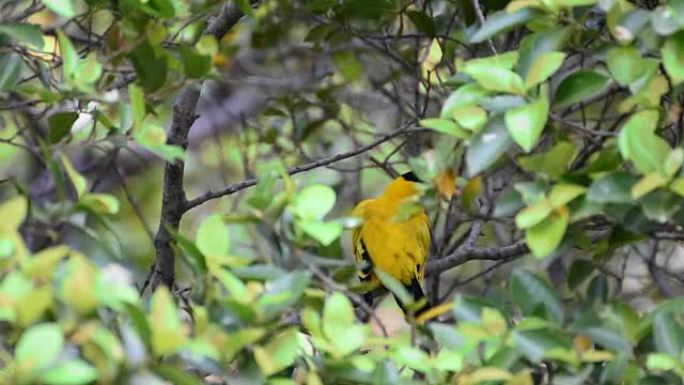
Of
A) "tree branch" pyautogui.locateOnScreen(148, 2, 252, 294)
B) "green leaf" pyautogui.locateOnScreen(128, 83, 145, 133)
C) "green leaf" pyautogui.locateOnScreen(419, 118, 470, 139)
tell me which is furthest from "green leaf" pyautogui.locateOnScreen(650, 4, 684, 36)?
"tree branch" pyautogui.locateOnScreen(148, 2, 252, 294)

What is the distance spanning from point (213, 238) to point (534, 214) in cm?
54

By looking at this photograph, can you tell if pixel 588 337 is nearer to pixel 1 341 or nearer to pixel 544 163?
pixel 544 163

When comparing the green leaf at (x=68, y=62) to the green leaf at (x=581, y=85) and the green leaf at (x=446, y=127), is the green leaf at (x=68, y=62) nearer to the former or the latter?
the green leaf at (x=446, y=127)

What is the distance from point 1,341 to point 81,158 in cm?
390

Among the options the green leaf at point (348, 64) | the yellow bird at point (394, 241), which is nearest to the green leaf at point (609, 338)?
the yellow bird at point (394, 241)

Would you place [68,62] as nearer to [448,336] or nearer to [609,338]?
[448,336]

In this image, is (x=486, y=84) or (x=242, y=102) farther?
(x=242, y=102)

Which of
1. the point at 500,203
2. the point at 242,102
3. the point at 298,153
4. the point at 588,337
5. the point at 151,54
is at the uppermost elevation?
→ the point at 151,54

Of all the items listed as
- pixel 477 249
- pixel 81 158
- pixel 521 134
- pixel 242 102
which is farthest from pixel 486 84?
pixel 242 102

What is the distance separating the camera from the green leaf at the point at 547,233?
1.98 m

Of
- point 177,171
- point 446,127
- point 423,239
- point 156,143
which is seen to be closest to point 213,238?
point 156,143

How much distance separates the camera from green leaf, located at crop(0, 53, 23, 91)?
95.7 inches

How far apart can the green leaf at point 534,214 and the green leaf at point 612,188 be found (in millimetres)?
73

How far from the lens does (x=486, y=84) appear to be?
80.6 inches
